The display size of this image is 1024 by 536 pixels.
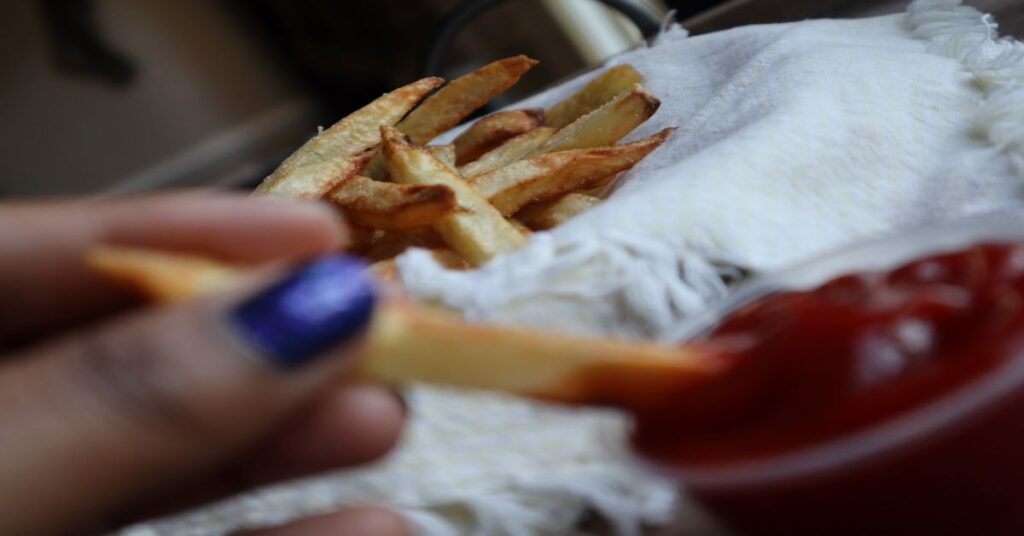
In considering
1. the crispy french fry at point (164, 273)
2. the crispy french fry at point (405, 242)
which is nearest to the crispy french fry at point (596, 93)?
the crispy french fry at point (405, 242)

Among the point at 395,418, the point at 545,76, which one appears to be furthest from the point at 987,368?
the point at 545,76

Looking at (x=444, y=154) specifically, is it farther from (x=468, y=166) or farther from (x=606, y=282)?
(x=606, y=282)

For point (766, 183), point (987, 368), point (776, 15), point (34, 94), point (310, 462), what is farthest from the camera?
point (34, 94)

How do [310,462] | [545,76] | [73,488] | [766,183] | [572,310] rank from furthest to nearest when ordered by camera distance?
1. [545,76]
2. [766,183]
3. [572,310]
4. [310,462]
5. [73,488]

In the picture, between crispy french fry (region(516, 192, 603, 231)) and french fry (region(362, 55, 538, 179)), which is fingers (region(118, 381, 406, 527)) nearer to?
crispy french fry (region(516, 192, 603, 231))

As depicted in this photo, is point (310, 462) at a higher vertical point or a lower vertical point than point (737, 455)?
higher

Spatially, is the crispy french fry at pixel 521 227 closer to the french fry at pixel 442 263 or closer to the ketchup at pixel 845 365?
the french fry at pixel 442 263

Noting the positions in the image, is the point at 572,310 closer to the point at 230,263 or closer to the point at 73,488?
the point at 230,263

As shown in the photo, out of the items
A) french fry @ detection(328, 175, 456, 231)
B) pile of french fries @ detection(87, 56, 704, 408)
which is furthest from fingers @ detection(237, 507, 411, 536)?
french fry @ detection(328, 175, 456, 231)
